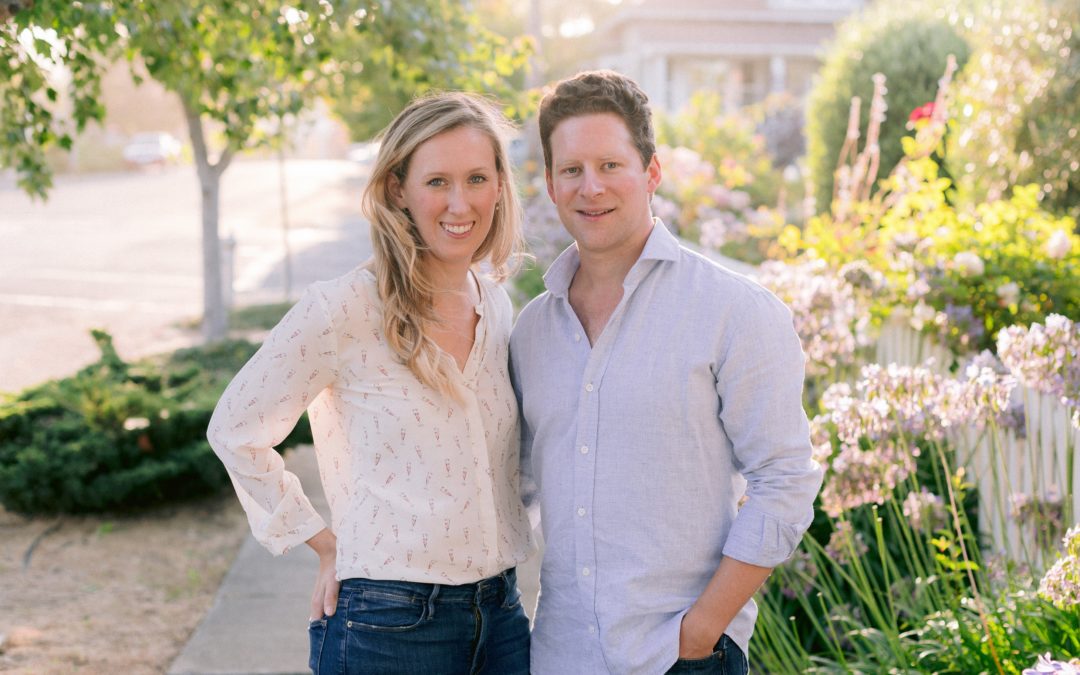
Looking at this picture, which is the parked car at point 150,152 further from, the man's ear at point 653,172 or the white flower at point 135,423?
the man's ear at point 653,172

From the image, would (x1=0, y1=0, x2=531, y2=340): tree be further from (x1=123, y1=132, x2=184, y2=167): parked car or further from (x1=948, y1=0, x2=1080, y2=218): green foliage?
(x1=123, y1=132, x2=184, y2=167): parked car

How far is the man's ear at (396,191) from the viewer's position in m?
2.58

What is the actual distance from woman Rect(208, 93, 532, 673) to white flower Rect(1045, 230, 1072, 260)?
111 inches

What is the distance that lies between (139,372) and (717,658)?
16.8 feet

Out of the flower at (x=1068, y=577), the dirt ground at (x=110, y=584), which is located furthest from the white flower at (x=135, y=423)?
the flower at (x=1068, y=577)

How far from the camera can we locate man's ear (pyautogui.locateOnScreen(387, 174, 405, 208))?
102 inches

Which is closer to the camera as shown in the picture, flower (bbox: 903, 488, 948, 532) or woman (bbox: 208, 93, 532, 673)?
woman (bbox: 208, 93, 532, 673)

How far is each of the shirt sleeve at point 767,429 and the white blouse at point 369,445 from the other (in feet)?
1.88

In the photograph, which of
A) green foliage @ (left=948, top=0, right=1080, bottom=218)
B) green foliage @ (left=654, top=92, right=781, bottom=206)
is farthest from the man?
green foliage @ (left=654, top=92, right=781, bottom=206)

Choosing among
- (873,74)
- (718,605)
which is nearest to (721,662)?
(718,605)

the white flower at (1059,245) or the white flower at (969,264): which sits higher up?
the white flower at (1059,245)

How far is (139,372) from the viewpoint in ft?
21.7

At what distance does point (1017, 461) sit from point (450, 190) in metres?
2.41

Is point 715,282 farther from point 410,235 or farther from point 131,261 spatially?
point 131,261
